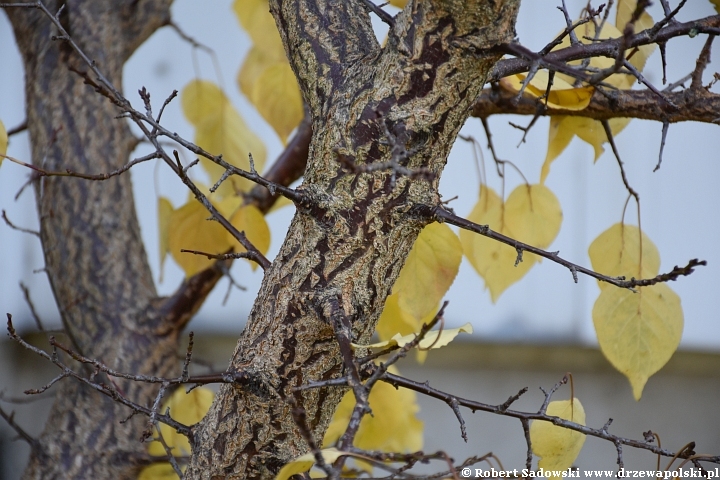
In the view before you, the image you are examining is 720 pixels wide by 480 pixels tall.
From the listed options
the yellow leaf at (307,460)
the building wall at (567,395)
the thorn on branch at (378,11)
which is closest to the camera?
the yellow leaf at (307,460)

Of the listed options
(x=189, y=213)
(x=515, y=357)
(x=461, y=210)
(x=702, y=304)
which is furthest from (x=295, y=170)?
(x=702, y=304)

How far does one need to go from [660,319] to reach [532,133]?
814mm

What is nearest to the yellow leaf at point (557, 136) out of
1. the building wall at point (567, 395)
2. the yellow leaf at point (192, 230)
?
the yellow leaf at point (192, 230)

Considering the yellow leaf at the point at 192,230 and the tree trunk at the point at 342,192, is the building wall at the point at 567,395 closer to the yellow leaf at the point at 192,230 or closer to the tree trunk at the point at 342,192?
the yellow leaf at the point at 192,230

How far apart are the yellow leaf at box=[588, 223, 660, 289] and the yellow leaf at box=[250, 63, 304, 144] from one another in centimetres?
27

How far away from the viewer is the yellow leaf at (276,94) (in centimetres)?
50

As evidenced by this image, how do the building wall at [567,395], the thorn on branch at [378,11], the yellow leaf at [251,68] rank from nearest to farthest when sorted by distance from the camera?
the thorn on branch at [378,11], the yellow leaf at [251,68], the building wall at [567,395]

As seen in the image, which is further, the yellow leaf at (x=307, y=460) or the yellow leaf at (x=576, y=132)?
the yellow leaf at (x=576, y=132)

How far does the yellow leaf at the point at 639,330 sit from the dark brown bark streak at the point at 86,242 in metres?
0.34

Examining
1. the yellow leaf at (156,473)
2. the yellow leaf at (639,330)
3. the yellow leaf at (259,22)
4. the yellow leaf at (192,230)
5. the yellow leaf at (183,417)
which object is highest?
the yellow leaf at (259,22)

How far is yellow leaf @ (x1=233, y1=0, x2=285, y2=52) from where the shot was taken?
1.79 feet

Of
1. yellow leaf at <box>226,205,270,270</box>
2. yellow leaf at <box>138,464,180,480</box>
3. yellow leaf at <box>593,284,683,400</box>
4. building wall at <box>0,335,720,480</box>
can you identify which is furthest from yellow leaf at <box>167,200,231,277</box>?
building wall at <box>0,335,720,480</box>

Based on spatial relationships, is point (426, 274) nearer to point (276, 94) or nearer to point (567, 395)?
point (276, 94)

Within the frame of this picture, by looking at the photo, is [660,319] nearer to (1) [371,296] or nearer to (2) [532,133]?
(1) [371,296]
